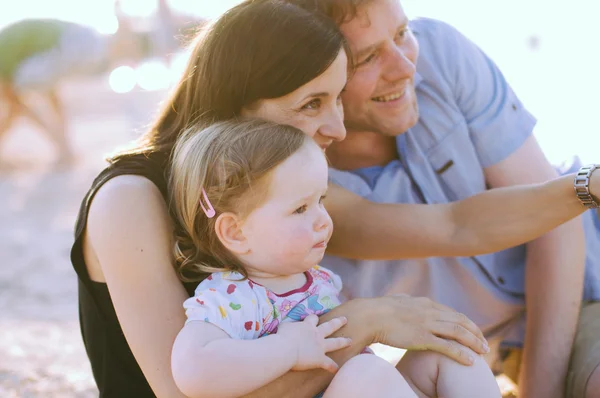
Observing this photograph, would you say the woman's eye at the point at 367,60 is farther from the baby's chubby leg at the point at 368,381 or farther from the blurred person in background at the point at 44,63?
the blurred person in background at the point at 44,63

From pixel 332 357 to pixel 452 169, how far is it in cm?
100

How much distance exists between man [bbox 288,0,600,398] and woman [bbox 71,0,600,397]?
0.32 m

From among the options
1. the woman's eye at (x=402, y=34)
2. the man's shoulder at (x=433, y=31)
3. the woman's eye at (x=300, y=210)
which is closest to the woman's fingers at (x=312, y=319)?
the woman's eye at (x=300, y=210)

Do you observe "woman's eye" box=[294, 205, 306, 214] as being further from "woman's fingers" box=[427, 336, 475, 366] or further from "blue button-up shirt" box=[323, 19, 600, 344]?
"blue button-up shirt" box=[323, 19, 600, 344]

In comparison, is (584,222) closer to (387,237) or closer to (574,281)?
(574,281)

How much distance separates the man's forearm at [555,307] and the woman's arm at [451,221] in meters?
0.31

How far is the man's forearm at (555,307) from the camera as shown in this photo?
2.65 metres

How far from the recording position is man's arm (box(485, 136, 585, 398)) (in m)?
2.65

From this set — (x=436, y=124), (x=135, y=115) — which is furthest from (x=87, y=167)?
(x=436, y=124)

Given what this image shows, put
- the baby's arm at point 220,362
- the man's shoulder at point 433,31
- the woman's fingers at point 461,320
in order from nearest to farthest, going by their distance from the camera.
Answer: the baby's arm at point 220,362 < the woman's fingers at point 461,320 < the man's shoulder at point 433,31

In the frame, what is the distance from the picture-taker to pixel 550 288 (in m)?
2.67

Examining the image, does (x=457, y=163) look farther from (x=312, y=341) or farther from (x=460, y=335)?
(x=312, y=341)

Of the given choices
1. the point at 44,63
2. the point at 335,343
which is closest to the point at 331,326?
the point at 335,343

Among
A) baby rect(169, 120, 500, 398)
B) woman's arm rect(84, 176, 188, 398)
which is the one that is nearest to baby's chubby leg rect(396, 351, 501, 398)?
baby rect(169, 120, 500, 398)
